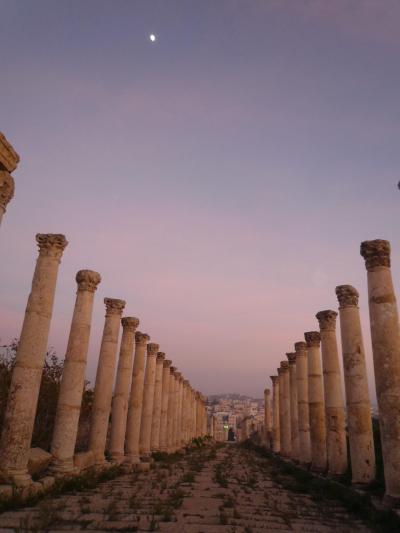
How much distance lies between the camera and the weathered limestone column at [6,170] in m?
8.06

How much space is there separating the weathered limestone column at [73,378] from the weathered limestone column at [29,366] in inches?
102

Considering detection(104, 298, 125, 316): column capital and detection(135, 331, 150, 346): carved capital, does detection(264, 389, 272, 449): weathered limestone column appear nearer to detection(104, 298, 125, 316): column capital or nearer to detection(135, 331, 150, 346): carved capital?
detection(135, 331, 150, 346): carved capital

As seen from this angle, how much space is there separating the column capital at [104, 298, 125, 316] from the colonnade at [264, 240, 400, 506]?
9246 millimetres

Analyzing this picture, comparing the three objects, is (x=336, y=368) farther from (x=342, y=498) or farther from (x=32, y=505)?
(x=32, y=505)

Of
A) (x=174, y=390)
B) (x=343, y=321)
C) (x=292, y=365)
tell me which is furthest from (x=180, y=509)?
(x=174, y=390)

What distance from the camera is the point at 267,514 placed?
9.22 m

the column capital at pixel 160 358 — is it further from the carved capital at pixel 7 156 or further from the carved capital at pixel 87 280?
the carved capital at pixel 7 156

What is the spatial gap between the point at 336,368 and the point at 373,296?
673cm

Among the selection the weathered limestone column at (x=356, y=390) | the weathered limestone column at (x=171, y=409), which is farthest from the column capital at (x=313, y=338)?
the weathered limestone column at (x=171, y=409)

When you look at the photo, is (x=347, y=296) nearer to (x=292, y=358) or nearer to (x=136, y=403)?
(x=292, y=358)

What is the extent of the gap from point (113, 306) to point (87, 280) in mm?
3305

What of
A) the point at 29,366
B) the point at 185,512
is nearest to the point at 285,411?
the point at 185,512

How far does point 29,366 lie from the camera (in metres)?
11.6

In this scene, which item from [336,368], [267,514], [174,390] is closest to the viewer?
[267,514]
